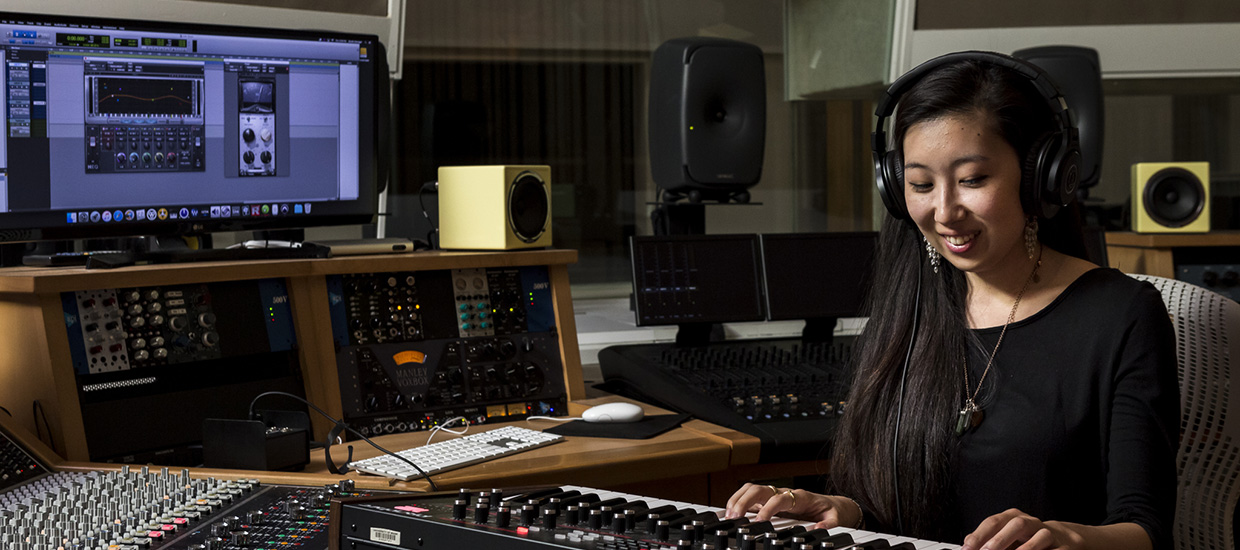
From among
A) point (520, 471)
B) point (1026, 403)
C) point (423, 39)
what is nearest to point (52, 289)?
point (520, 471)

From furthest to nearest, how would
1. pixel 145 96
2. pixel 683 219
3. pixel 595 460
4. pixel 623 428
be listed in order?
pixel 683 219 < pixel 623 428 < pixel 145 96 < pixel 595 460

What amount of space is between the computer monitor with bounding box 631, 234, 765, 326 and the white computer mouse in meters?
0.38

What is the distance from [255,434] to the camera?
64.2 inches

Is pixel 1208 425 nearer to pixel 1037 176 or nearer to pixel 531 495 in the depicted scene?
pixel 1037 176

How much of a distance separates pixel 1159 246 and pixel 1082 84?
1.68 feet

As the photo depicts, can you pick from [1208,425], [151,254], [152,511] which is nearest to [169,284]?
[151,254]

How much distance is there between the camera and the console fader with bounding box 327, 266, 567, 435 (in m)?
2.03

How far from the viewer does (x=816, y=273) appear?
2621 millimetres

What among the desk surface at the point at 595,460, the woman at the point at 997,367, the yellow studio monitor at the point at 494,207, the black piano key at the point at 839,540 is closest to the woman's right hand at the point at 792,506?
the woman at the point at 997,367

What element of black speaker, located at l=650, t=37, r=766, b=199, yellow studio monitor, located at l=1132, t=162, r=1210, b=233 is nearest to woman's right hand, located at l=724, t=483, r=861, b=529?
black speaker, located at l=650, t=37, r=766, b=199

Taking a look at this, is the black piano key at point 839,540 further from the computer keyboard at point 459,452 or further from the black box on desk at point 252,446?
the black box on desk at point 252,446

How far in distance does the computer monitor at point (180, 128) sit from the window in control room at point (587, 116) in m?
0.95

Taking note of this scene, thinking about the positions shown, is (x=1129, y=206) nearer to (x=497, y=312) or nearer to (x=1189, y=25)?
(x=1189, y=25)

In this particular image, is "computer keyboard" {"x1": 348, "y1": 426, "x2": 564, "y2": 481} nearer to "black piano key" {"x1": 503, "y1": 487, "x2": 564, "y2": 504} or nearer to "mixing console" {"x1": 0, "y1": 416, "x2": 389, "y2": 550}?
"mixing console" {"x1": 0, "y1": 416, "x2": 389, "y2": 550}
